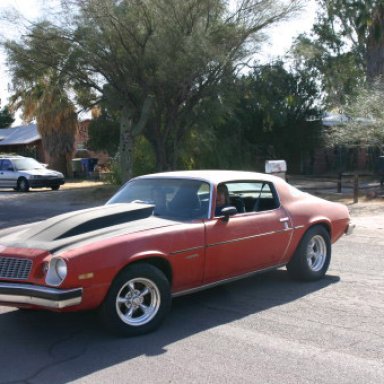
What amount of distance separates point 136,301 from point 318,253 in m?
2.88

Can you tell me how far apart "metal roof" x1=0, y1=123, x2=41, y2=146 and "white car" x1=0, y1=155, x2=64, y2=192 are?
14.9m

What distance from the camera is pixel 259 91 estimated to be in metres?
22.0

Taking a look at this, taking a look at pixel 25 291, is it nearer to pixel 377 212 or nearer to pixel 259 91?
pixel 377 212

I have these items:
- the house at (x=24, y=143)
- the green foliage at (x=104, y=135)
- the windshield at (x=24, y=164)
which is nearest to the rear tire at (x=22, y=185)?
the windshield at (x=24, y=164)

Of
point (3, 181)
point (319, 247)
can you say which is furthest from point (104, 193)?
point (319, 247)

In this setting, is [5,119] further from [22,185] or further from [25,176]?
[25,176]

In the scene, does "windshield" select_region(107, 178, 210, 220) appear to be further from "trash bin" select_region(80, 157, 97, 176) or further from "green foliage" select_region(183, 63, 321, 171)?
"trash bin" select_region(80, 157, 97, 176)

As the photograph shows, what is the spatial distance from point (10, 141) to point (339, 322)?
40622 millimetres

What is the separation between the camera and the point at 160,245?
5.18m

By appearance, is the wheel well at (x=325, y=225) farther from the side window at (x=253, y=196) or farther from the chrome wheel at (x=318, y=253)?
the side window at (x=253, y=196)

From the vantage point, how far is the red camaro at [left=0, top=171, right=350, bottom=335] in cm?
476

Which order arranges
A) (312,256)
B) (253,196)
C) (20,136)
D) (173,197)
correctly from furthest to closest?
1. (20,136)
2. (312,256)
3. (253,196)
4. (173,197)

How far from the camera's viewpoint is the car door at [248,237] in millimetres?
5688

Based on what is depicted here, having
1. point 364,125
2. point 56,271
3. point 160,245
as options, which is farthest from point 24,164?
point 56,271
